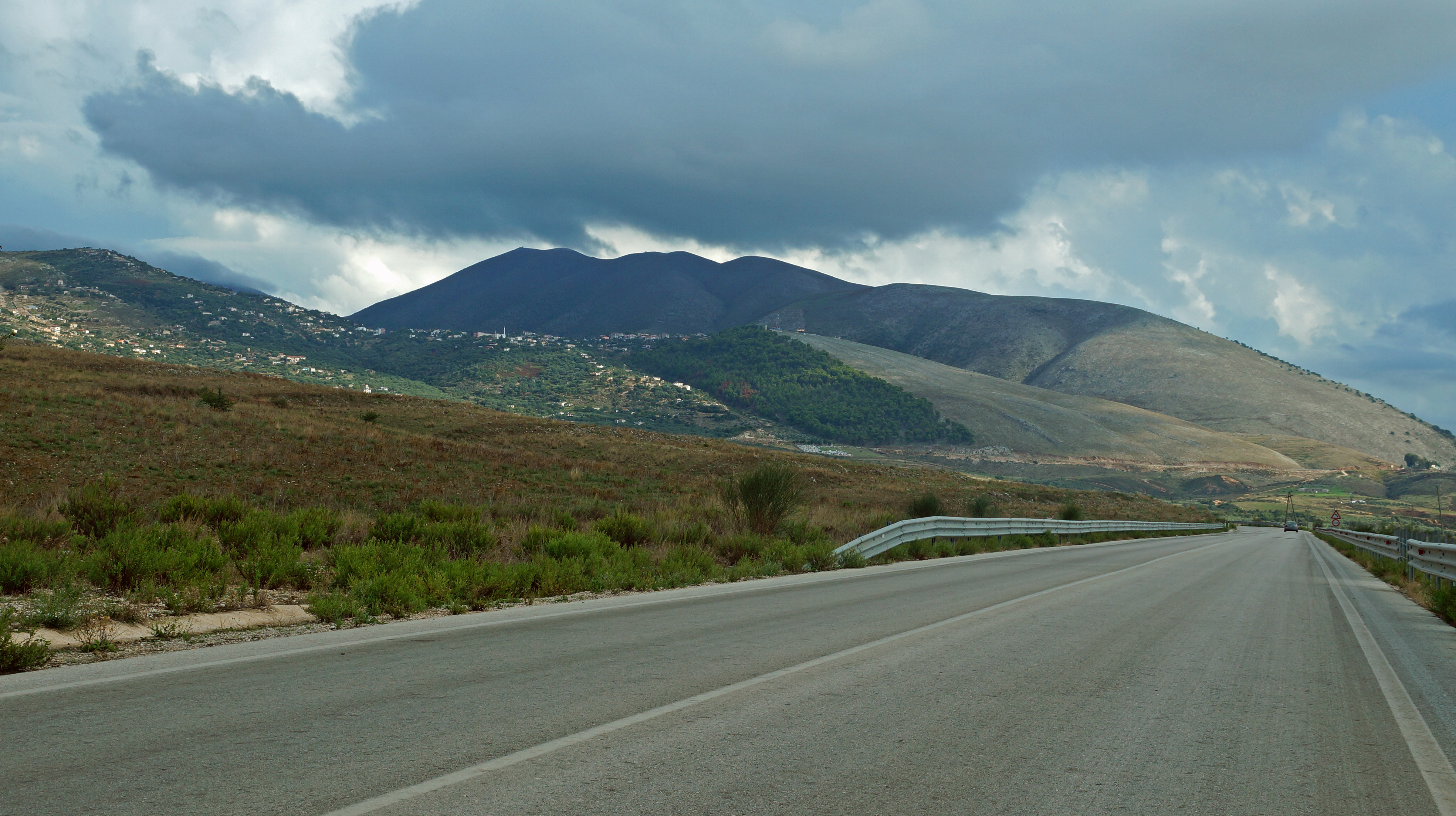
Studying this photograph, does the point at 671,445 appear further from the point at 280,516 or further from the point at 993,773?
the point at 993,773

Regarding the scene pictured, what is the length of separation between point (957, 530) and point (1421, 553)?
996 centimetres

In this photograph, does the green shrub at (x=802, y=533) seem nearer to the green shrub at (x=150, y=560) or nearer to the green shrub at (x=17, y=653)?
the green shrub at (x=150, y=560)

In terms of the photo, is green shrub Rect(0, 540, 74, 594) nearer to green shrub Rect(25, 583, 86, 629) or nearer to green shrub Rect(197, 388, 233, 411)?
green shrub Rect(25, 583, 86, 629)

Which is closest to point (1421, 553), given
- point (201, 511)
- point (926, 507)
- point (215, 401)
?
point (926, 507)

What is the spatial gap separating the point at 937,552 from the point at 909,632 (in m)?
13.6

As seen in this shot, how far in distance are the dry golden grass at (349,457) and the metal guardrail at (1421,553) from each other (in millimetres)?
11022

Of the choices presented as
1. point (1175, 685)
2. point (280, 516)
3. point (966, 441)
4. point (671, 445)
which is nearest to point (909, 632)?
point (1175, 685)

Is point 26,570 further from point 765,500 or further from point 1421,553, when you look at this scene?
point 1421,553

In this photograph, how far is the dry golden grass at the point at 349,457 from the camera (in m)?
21.9

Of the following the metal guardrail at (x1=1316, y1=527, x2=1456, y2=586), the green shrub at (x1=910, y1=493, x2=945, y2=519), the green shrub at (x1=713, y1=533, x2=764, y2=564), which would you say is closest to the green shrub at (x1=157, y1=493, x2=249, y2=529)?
the green shrub at (x1=713, y1=533, x2=764, y2=564)

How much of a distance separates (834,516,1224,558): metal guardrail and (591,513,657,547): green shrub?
373 cm

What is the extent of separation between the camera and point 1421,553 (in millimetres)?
17281

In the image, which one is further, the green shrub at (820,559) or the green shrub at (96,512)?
the green shrub at (820,559)

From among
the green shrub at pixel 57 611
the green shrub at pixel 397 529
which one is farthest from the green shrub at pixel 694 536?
the green shrub at pixel 57 611
